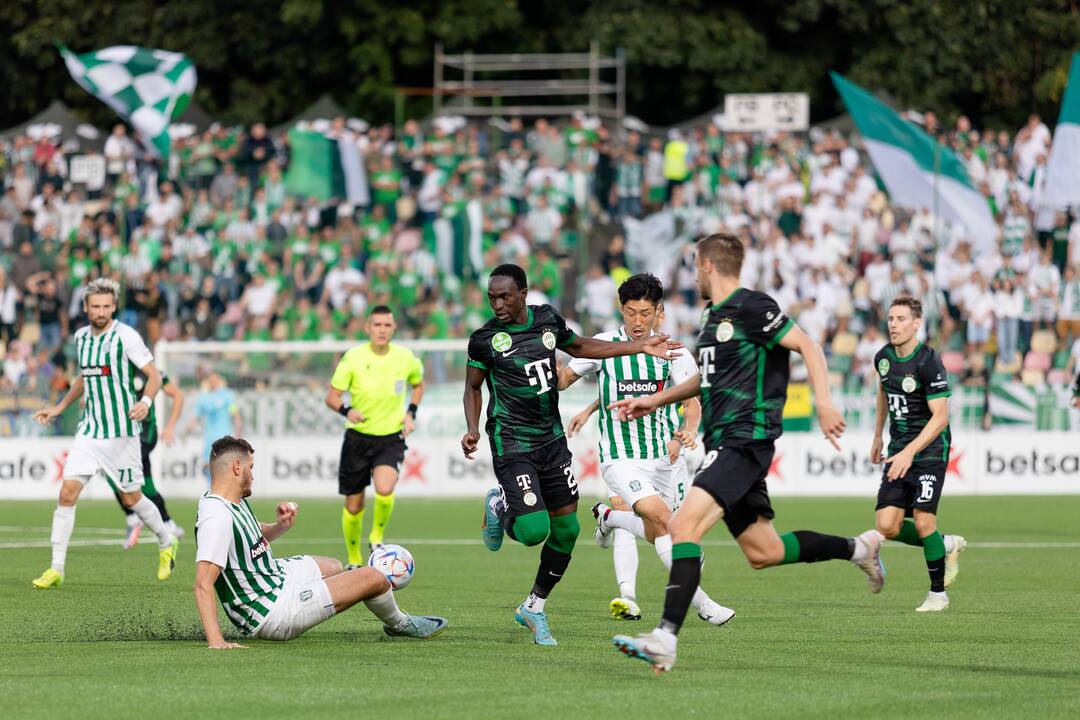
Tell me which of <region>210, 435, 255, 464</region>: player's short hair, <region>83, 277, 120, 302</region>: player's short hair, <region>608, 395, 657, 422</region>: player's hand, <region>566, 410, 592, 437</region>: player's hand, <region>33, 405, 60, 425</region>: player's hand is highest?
<region>83, 277, 120, 302</region>: player's short hair

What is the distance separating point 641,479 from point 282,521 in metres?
2.85

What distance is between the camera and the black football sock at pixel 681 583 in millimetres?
8172

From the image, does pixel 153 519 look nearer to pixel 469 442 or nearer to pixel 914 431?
pixel 469 442

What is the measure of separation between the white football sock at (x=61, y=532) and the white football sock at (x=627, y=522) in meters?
4.75

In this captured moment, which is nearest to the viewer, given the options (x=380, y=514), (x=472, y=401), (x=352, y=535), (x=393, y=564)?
(x=393, y=564)

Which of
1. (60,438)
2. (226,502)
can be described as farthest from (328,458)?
(226,502)

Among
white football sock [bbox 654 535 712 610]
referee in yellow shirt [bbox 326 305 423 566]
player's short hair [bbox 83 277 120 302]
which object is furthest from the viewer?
referee in yellow shirt [bbox 326 305 423 566]

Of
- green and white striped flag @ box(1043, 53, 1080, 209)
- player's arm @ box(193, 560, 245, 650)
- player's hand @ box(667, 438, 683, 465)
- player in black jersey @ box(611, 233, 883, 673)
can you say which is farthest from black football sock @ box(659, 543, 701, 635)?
green and white striped flag @ box(1043, 53, 1080, 209)

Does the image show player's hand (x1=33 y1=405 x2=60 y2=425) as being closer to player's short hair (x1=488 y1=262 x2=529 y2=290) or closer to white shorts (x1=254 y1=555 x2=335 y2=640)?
white shorts (x1=254 y1=555 x2=335 y2=640)

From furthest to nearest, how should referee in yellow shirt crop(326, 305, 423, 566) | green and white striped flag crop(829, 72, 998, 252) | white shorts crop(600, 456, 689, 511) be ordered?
Answer: green and white striped flag crop(829, 72, 998, 252)
referee in yellow shirt crop(326, 305, 423, 566)
white shorts crop(600, 456, 689, 511)

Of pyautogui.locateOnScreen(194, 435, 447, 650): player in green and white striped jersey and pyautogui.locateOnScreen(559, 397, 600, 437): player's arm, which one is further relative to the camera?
pyautogui.locateOnScreen(559, 397, 600, 437): player's arm

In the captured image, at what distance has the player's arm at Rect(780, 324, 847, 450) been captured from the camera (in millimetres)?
8195

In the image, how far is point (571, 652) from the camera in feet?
31.1

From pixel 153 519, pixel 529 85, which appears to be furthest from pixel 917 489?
pixel 529 85
